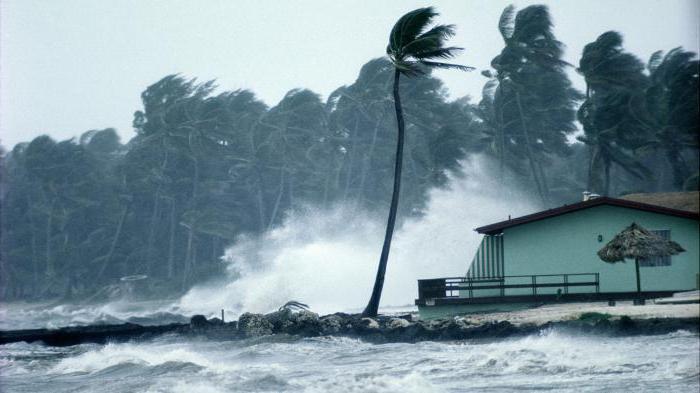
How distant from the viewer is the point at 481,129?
9000cm

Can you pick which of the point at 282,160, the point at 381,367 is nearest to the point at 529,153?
the point at 282,160

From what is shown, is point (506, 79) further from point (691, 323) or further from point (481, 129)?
point (691, 323)

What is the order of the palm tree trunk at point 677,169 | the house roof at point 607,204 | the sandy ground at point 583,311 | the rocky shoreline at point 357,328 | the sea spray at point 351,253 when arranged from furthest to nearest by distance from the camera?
the palm tree trunk at point 677,169 → the sea spray at point 351,253 → the house roof at point 607,204 → the sandy ground at point 583,311 → the rocky shoreline at point 357,328

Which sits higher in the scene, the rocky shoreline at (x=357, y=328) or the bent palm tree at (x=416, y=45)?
the bent palm tree at (x=416, y=45)

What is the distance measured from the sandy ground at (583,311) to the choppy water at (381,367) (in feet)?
4.17

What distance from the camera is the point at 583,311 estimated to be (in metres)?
27.3

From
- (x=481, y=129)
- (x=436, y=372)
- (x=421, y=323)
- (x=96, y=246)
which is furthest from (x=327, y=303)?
(x=96, y=246)

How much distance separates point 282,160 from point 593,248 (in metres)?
68.2

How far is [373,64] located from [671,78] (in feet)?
101

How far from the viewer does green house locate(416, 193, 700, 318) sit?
101 ft

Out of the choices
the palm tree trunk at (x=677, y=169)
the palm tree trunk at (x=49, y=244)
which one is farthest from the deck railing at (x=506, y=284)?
the palm tree trunk at (x=49, y=244)

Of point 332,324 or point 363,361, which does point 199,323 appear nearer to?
point 332,324

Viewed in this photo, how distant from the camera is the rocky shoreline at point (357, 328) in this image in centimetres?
2473

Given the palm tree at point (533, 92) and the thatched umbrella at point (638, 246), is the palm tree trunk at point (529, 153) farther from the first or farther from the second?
the thatched umbrella at point (638, 246)
